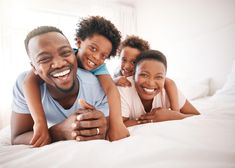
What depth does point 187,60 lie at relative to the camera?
2.32 metres

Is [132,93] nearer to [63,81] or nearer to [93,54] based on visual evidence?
[93,54]

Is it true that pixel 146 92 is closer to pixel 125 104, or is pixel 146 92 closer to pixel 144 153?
pixel 125 104

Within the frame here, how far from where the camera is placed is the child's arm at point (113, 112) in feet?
2.33

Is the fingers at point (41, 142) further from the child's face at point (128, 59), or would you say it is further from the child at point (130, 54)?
the child's face at point (128, 59)

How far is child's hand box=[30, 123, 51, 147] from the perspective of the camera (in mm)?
637

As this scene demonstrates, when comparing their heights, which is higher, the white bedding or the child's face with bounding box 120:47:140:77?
the child's face with bounding box 120:47:140:77

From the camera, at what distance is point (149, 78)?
1030 millimetres

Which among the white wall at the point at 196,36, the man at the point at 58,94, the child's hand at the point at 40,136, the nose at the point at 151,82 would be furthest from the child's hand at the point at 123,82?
the white wall at the point at 196,36

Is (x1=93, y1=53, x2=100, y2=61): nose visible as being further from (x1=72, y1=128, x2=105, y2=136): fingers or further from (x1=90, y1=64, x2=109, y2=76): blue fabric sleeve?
(x1=72, y1=128, x2=105, y2=136): fingers

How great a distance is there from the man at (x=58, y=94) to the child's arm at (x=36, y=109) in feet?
0.14

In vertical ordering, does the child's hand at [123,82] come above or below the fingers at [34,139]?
above

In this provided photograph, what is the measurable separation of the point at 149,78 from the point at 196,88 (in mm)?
1105

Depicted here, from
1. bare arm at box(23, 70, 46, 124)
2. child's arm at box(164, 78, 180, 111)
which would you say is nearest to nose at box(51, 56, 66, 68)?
bare arm at box(23, 70, 46, 124)

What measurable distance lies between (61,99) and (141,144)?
1.42 ft
